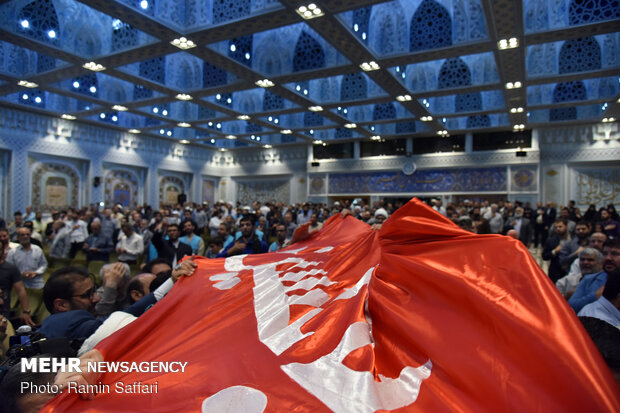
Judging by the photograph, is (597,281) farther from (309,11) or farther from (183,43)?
(183,43)

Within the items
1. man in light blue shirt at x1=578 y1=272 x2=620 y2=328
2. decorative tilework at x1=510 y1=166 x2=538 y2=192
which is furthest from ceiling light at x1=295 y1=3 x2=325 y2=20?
decorative tilework at x1=510 y1=166 x2=538 y2=192

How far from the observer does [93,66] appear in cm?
812

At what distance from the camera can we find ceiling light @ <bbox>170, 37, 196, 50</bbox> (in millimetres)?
6859

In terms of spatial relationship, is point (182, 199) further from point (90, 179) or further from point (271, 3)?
point (271, 3)

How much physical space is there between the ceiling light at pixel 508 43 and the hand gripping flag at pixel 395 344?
20.6ft

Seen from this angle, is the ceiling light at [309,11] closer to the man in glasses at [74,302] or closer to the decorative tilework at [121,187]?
the man in glasses at [74,302]

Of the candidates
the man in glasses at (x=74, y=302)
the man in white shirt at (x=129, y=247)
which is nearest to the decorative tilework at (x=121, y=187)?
the man in white shirt at (x=129, y=247)

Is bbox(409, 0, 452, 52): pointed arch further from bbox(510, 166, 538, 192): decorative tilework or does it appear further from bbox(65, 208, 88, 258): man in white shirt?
bbox(510, 166, 538, 192): decorative tilework

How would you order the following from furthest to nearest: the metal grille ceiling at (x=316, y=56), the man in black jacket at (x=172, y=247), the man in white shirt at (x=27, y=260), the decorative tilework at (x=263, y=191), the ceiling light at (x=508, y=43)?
the decorative tilework at (x=263, y=191), the ceiling light at (x=508, y=43), the metal grille ceiling at (x=316, y=56), the man in black jacket at (x=172, y=247), the man in white shirt at (x=27, y=260)

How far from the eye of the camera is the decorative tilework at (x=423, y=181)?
14375 mm

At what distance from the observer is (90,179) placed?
13.8m

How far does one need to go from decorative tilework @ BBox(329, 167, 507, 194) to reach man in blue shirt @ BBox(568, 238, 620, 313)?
40.4ft

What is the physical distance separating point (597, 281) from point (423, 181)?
1302 cm

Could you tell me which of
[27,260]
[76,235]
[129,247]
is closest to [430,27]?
[129,247]
